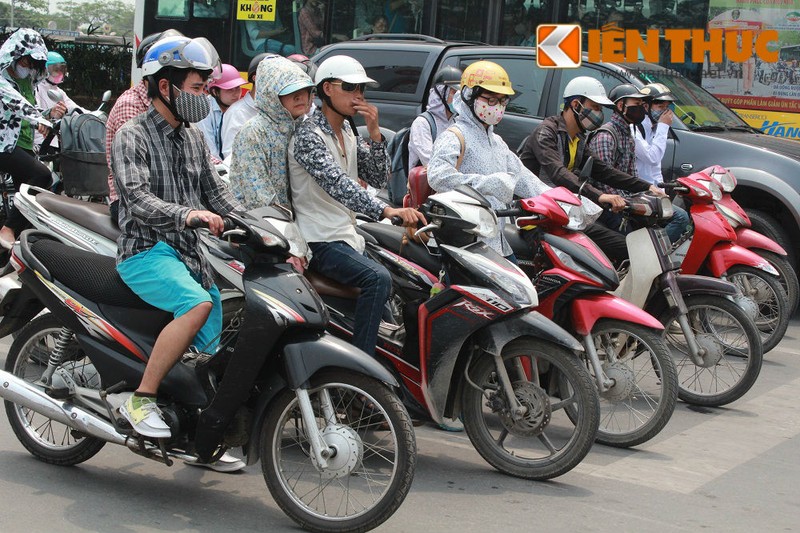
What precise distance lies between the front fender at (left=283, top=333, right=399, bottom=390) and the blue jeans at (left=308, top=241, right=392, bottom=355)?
0.91m

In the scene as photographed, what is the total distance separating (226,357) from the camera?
4484 mm

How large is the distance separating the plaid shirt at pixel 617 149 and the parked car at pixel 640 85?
42.0 inches

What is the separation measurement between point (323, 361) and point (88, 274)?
3.72 ft

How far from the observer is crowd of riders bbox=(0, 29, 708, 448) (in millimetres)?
4496

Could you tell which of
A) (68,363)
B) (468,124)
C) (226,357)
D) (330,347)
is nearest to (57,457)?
(68,363)

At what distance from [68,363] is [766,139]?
22.7 ft

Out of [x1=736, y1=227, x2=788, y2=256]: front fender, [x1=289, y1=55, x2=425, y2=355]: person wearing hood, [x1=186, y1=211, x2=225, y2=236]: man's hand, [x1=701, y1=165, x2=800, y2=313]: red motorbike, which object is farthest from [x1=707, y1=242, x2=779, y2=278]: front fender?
[x1=186, y1=211, x2=225, y2=236]: man's hand

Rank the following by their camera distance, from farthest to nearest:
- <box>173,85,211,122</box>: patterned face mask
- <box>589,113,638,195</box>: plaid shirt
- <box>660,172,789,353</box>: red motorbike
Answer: <box>660,172,789,353</box>: red motorbike < <box>589,113,638,195</box>: plaid shirt < <box>173,85,211,122</box>: patterned face mask

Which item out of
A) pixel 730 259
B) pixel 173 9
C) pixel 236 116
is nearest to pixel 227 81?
pixel 236 116

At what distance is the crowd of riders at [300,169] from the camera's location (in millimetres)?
4496

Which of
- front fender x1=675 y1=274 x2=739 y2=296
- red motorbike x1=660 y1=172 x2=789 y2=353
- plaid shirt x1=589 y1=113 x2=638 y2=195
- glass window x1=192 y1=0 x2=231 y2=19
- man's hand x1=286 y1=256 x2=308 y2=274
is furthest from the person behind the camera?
glass window x1=192 y1=0 x2=231 y2=19

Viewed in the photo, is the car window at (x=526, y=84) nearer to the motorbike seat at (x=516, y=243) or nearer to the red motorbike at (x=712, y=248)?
the red motorbike at (x=712, y=248)

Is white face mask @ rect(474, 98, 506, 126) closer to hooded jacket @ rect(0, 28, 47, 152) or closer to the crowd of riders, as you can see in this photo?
the crowd of riders

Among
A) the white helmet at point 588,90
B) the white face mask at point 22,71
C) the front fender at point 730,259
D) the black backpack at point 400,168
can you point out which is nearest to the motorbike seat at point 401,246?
the white helmet at point 588,90
